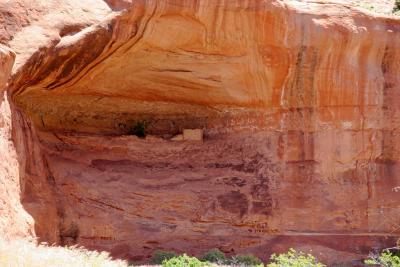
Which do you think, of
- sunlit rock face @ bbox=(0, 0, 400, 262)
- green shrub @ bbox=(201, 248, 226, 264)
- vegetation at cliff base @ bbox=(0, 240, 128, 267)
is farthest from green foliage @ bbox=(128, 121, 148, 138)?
vegetation at cliff base @ bbox=(0, 240, 128, 267)

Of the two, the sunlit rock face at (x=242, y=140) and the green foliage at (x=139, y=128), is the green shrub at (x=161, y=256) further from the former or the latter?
the green foliage at (x=139, y=128)

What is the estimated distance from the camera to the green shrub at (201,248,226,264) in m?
12.5

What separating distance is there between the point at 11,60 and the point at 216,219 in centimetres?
545

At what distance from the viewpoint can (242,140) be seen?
1398cm

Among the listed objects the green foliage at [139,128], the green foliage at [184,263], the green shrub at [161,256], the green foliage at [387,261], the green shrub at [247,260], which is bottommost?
the green shrub at [247,260]

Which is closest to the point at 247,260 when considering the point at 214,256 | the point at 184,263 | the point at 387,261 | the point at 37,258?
the point at 214,256

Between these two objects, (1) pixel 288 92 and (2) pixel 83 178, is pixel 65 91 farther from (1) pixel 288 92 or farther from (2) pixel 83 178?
(1) pixel 288 92

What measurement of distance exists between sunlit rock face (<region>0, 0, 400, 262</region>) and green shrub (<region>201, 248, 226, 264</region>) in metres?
0.44

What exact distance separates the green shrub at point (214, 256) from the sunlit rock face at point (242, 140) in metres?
0.44

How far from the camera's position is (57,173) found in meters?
12.9

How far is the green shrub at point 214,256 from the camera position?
12.5 meters

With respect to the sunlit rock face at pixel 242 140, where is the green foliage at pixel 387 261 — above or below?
below

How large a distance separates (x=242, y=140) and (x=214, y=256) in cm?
261

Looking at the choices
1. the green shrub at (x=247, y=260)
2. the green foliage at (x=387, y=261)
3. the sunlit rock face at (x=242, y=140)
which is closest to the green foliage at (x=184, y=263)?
the green shrub at (x=247, y=260)
